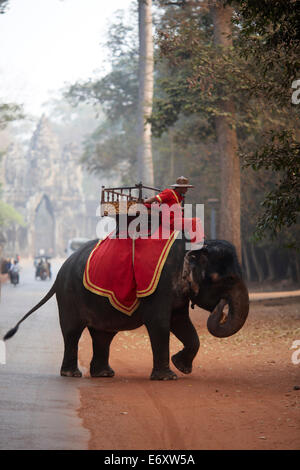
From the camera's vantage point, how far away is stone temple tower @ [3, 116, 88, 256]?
86.7 m

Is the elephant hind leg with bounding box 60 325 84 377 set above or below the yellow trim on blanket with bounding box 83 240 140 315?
below

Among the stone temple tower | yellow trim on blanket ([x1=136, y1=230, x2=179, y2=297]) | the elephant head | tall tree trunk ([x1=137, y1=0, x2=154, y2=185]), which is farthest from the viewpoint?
the stone temple tower

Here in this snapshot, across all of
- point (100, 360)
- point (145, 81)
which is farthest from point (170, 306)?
point (145, 81)

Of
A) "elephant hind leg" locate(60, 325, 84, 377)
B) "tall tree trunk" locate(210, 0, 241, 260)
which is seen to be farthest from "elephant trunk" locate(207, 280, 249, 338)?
"tall tree trunk" locate(210, 0, 241, 260)

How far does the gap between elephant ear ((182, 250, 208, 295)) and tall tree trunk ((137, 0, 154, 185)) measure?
57.6 feet

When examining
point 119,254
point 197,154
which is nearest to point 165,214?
point 119,254

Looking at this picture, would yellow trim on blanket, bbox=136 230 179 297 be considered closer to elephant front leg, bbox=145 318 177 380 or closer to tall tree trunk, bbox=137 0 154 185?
elephant front leg, bbox=145 318 177 380

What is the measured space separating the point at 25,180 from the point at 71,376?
3182 inches

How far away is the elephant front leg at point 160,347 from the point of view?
9648mm

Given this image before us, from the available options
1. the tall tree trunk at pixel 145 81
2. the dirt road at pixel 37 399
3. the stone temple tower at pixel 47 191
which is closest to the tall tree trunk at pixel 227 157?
the tall tree trunk at pixel 145 81

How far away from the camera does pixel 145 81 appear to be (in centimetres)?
2772

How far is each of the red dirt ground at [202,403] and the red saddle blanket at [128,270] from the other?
110 cm

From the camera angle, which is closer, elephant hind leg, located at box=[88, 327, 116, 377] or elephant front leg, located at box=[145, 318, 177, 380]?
elephant front leg, located at box=[145, 318, 177, 380]

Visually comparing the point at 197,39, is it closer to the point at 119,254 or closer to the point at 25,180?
the point at 119,254
